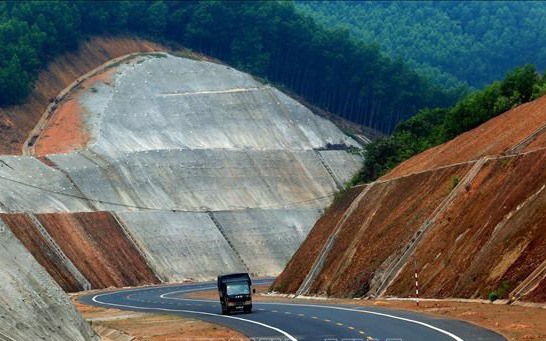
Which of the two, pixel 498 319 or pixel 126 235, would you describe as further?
pixel 126 235

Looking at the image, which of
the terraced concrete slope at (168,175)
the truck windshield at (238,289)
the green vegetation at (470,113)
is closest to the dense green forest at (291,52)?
the terraced concrete slope at (168,175)

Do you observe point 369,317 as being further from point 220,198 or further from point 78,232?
point 220,198

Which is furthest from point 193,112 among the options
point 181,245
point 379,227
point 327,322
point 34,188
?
point 327,322

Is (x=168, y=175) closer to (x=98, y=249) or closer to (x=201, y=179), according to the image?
(x=201, y=179)

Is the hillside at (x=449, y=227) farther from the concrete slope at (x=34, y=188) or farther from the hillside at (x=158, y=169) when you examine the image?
the concrete slope at (x=34, y=188)

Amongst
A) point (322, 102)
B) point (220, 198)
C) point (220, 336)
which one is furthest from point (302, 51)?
point (220, 336)

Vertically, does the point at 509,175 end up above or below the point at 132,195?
above
